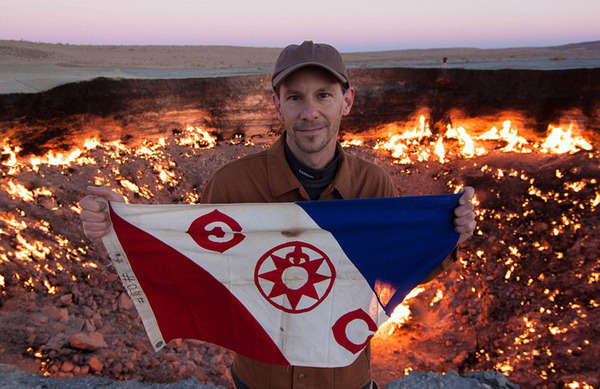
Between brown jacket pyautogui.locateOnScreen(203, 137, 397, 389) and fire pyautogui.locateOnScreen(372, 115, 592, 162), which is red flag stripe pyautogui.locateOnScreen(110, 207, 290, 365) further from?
fire pyautogui.locateOnScreen(372, 115, 592, 162)

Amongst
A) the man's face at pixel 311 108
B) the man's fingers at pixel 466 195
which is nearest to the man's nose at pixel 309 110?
the man's face at pixel 311 108

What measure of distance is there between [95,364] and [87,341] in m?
0.31

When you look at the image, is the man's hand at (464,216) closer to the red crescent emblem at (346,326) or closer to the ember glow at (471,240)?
the red crescent emblem at (346,326)

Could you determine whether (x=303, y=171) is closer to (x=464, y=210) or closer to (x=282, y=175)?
(x=282, y=175)

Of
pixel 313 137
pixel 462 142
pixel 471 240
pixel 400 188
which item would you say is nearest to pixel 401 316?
pixel 471 240

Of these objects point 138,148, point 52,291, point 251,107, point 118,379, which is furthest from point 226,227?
point 251,107

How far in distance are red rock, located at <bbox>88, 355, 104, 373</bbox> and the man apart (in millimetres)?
2800

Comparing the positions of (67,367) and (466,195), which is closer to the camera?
(466,195)

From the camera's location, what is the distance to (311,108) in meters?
1.98

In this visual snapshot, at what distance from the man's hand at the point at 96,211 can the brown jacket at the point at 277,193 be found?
22.1 inches

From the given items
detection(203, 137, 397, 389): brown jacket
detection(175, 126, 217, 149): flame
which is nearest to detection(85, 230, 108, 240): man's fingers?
detection(203, 137, 397, 389): brown jacket

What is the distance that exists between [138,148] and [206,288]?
310 inches

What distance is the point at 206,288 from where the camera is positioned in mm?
2322

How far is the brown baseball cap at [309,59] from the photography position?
6.34 feet
